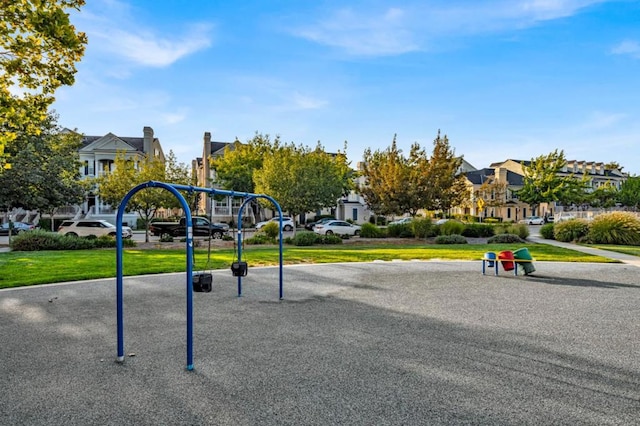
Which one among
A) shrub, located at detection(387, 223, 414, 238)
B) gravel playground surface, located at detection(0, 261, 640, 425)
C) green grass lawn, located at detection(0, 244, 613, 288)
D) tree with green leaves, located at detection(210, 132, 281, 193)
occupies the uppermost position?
tree with green leaves, located at detection(210, 132, 281, 193)

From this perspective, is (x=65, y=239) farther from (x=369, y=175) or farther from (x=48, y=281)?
(x=369, y=175)

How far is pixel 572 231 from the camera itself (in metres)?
24.4

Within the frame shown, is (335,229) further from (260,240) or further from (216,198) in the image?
(216,198)

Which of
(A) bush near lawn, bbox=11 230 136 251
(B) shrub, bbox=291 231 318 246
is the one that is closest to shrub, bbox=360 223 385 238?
(B) shrub, bbox=291 231 318 246

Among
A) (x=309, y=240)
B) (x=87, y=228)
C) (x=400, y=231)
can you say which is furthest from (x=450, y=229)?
(x=87, y=228)

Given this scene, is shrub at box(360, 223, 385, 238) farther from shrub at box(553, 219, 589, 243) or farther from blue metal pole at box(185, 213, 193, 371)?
blue metal pole at box(185, 213, 193, 371)

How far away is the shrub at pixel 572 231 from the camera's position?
24141 millimetres

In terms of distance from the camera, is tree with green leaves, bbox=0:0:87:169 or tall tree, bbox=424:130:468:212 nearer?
tree with green leaves, bbox=0:0:87:169

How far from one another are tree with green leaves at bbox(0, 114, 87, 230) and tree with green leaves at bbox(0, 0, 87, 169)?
599 inches

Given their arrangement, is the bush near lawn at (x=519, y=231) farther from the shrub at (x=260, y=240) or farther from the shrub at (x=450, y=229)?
the shrub at (x=260, y=240)

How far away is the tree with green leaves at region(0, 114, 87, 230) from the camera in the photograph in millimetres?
22734

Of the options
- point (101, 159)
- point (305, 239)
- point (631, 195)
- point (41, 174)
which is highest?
point (101, 159)

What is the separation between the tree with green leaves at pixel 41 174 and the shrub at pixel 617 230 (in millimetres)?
29917

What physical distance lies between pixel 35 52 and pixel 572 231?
2584 centimetres
